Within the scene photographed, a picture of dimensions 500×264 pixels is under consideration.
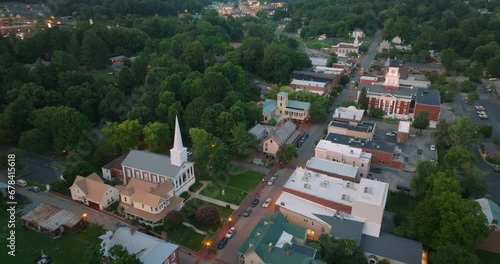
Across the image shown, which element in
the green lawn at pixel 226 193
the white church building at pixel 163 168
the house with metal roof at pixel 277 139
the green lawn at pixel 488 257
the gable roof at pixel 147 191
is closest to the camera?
the green lawn at pixel 488 257

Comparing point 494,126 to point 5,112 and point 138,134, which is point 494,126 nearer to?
point 138,134

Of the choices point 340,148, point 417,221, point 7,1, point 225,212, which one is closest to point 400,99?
point 340,148

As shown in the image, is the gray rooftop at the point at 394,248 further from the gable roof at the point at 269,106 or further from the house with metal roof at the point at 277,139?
the gable roof at the point at 269,106

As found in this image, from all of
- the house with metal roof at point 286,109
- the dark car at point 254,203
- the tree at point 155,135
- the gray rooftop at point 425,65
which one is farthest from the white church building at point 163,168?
the gray rooftop at point 425,65

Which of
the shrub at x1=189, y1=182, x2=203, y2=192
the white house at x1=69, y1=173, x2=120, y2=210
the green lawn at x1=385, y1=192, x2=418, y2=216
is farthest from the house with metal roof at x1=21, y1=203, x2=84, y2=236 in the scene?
the green lawn at x1=385, y1=192, x2=418, y2=216

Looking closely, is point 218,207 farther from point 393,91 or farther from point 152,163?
point 393,91

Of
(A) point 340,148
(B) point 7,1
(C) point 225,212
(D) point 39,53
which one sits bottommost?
(C) point 225,212
